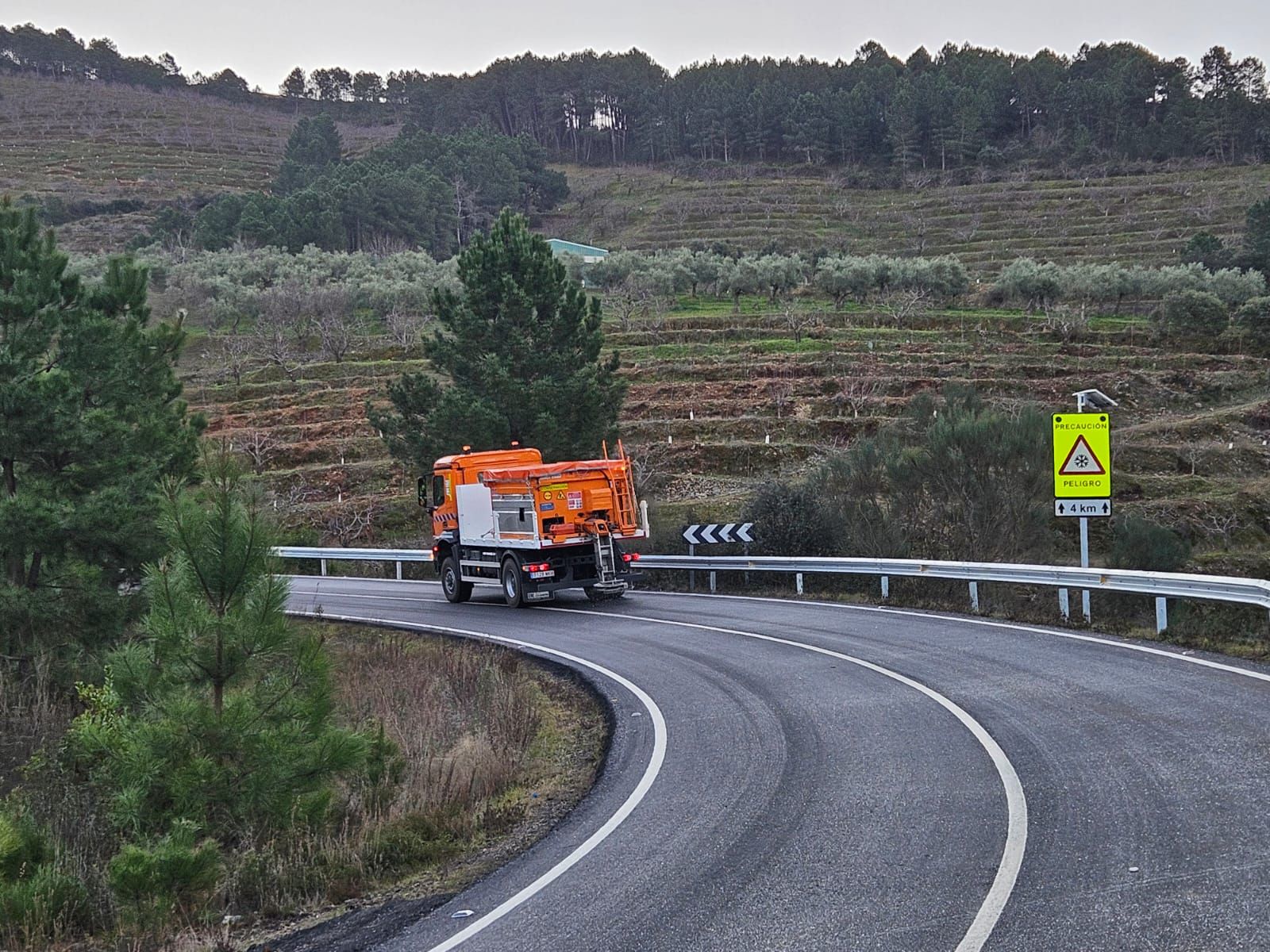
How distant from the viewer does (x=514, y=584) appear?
→ 2442 centimetres

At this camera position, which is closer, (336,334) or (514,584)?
(514,584)

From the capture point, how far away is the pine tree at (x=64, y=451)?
17.5 m

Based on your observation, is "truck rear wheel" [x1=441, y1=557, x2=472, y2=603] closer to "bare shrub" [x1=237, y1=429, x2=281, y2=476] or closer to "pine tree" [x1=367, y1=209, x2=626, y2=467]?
"pine tree" [x1=367, y1=209, x2=626, y2=467]

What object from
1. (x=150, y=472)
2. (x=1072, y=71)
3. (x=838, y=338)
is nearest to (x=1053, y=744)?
(x=150, y=472)

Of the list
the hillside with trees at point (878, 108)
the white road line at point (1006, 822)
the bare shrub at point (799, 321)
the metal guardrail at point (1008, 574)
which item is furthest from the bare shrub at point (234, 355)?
the hillside with trees at point (878, 108)

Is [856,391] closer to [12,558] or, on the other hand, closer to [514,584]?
[514,584]

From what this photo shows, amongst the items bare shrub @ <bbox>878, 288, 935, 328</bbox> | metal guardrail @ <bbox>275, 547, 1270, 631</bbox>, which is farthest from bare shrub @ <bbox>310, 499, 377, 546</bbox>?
bare shrub @ <bbox>878, 288, 935, 328</bbox>

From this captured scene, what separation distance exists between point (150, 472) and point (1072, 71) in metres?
126

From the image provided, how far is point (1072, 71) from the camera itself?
404 ft

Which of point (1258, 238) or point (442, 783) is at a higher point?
point (1258, 238)

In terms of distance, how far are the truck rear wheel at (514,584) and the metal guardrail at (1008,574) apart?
3987 mm

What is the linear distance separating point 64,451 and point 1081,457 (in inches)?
626

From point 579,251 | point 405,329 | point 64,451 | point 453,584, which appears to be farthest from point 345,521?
point 579,251

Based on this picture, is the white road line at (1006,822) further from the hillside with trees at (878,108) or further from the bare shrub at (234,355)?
the hillside with trees at (878,108)
